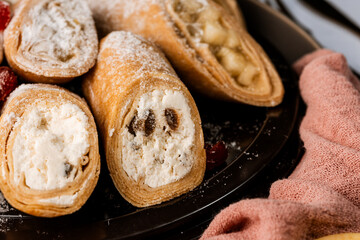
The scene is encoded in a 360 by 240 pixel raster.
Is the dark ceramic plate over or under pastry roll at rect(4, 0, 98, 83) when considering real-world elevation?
under

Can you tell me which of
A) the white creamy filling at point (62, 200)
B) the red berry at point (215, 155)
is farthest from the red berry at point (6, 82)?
the red berry at point (215, 155)

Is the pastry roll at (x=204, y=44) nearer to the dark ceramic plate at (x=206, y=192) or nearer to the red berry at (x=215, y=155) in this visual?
the dark ceramic plate at (x=206, y=192)

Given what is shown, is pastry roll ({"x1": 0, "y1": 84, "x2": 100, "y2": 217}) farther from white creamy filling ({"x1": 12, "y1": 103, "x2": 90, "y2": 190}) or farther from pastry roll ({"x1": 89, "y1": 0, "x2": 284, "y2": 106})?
pastry roll ({"x1": 89, "y1": 0, "x2": 284, "y2": 106})

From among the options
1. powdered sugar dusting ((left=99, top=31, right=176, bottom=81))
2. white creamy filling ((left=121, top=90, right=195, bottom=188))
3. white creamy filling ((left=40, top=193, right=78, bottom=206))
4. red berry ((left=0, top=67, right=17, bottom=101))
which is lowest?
white creamy filling ((left=40, top=193, right=78, bottom=206))

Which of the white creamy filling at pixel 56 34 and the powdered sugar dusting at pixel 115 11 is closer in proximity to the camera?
the white creamy filling at pixel 56 34

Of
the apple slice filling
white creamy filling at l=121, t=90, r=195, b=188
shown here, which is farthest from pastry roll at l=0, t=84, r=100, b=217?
the apple slice filling

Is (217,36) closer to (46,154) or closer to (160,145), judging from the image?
(160,145)

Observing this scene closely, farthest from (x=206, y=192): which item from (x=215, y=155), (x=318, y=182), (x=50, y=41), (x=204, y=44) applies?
(x=50, y=41)
